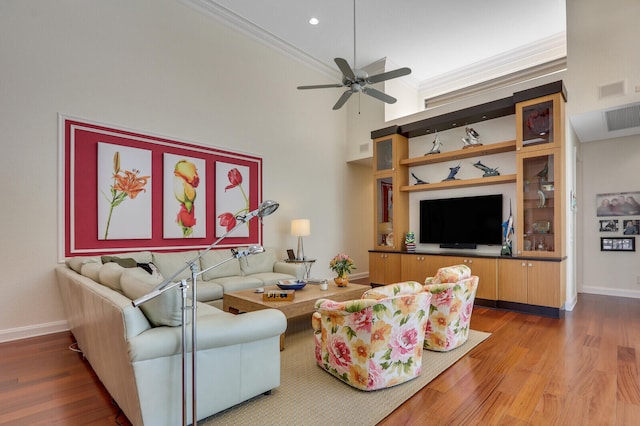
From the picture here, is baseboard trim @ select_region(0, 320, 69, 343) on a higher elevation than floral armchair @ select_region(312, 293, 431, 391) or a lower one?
lower

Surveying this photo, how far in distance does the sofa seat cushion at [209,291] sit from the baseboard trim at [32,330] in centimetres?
151

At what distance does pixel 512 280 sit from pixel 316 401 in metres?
3.54

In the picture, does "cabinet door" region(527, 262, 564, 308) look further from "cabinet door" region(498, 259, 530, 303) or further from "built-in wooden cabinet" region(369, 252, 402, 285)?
"built-in wooden cabinet" region(369, 252, 402, 285)

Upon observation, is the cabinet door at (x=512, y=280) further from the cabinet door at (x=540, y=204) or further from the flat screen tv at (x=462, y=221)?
the flat screen tv at (x=462, y=221)

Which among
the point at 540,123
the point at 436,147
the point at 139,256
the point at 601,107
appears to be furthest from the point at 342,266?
the point at 601,107

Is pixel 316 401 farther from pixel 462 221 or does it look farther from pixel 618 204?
pixel 618 204

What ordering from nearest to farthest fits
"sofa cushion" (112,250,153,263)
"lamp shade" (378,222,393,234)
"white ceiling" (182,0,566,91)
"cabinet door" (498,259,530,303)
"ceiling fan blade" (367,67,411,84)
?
1. "ceiling fan blade" (367,67,411,84)
2. "sofa cushion" (112,250,153,263)
3. "cabinet door" (498,259,530,303)
4. "white ceiling" (182,0,566,91)
5. "lamp shade" (378,222,393,234)

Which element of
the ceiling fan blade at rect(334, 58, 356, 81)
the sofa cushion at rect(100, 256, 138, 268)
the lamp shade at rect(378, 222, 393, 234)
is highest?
the ceiling fan blade at rect(334, 58, 356, 81)

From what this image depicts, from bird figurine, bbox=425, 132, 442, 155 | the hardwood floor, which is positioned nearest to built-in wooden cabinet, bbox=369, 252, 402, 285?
bird figurine, bbox=425, 132, 442, 155

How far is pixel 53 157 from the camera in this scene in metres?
3.67

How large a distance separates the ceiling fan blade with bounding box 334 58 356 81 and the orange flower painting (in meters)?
2.74

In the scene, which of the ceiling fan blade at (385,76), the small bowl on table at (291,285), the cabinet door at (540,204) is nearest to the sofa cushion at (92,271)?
the small bowl on table at (291,285)

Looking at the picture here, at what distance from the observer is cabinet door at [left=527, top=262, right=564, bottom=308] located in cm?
412

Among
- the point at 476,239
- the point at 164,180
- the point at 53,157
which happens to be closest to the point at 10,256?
the point at 53,157
